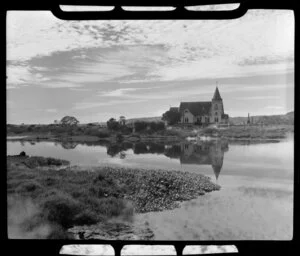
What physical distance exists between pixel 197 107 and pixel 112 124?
2.29 ft

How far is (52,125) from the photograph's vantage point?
7.04 ft

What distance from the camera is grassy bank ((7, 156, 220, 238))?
193 cm

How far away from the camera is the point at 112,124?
7.25 ft

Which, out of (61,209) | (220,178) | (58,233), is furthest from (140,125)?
(58,233)

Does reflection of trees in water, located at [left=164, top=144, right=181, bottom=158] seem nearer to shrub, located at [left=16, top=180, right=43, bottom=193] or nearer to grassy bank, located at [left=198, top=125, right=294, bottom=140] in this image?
grassy bank, located at [left=198, top=125, right=294, bottom=140]

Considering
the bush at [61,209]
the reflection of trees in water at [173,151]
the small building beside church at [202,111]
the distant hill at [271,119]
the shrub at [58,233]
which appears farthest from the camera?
the reflection of trees in water at [173,151]

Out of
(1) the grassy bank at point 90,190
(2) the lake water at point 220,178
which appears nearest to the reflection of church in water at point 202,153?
(2) the lake water at point 220,178

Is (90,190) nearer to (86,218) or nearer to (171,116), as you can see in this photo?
(86,218)

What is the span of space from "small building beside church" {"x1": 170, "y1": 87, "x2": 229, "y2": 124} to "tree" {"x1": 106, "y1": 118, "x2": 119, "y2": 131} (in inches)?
18.4

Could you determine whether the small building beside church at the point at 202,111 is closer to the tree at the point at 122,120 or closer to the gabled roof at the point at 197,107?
the gabled roof at the point at 197,107

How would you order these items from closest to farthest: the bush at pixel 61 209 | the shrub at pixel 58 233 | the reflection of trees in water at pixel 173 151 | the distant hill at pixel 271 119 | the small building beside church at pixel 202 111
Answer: the distant hill at pixel 271 119 < the shrub at pixel 58 233 < the bush at pixel 61 209 < the small building beside church at pixel 202 111 < the reflection of trees in water at pixel 173 151

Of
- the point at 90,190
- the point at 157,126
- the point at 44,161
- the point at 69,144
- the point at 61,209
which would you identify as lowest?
the point at 61,209

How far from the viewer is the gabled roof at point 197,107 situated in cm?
206

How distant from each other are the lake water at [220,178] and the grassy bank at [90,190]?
0.21ft
